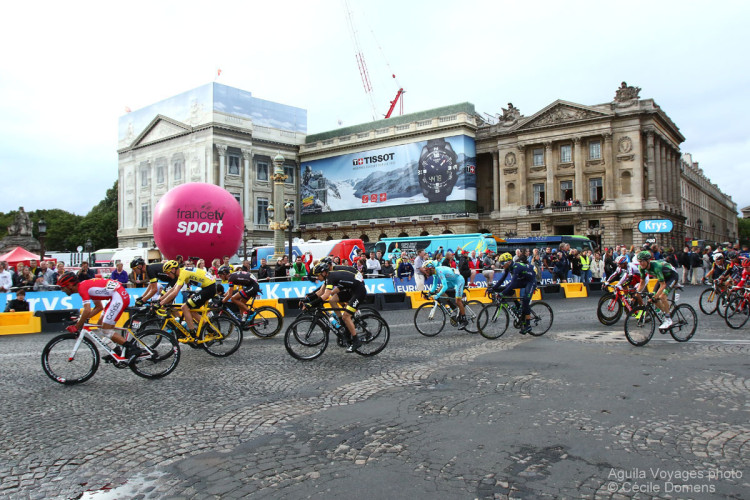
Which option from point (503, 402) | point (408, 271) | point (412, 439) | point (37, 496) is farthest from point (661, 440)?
point (408, 271)

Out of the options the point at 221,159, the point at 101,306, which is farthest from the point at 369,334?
the point at 221,159

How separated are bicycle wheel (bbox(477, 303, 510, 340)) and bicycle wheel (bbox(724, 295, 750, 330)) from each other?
4.93m

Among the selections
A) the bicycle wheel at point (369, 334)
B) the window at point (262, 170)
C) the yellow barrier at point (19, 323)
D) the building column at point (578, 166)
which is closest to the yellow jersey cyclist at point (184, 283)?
the bicycle wheel at point (369, 334)

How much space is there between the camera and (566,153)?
186 feet

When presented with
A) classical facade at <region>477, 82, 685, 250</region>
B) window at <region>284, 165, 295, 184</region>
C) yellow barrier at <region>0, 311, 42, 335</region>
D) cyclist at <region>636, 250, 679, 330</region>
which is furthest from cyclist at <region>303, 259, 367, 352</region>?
window at <region>284, 165, 295, 184</region>

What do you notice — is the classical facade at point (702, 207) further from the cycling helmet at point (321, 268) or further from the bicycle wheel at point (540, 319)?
the cycling helmet at point (321, 268)

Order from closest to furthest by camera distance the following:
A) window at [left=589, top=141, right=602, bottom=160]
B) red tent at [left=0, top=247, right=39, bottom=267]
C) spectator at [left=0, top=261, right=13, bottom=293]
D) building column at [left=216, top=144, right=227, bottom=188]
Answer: spectator at [left=0, top=261, right=13, bottom=293] → red tent at [left=0, top=247, right=39, bottom=267] → window at [left=589, top=141, right=602, bottom=160] → building column at [left=216, top=144, right=227, bottom=188]

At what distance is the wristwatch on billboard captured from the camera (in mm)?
56656

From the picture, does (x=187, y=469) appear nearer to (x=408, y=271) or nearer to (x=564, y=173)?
(x=408, y=271)

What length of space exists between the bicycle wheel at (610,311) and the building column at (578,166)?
151 ft

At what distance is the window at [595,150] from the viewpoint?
5451 cm

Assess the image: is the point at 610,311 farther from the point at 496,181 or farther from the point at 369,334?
the point at 496,181

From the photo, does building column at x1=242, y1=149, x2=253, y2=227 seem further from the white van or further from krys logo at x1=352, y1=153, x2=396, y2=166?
the white van

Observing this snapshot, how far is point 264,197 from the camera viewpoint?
70.6 meters
